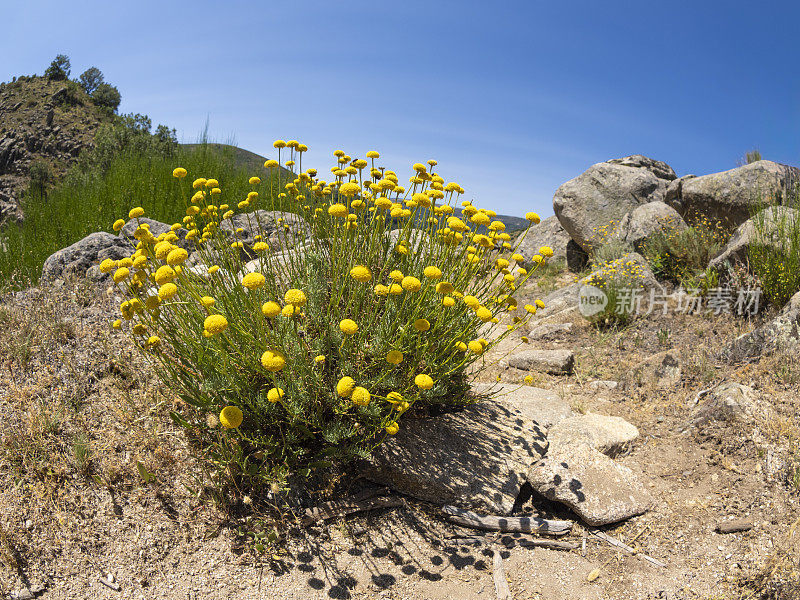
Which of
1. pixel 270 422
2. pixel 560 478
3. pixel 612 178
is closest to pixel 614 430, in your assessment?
pixel 560 478

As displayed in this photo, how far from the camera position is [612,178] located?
32.4 feet

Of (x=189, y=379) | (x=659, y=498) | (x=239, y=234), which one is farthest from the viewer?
(x=239, y=234)

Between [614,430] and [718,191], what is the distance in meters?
6.45

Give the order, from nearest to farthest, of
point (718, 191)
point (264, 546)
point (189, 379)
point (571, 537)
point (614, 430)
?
point (264, 546)
point (189, 379)
point (571, 537)
point (614, 430)
point (718, 191)

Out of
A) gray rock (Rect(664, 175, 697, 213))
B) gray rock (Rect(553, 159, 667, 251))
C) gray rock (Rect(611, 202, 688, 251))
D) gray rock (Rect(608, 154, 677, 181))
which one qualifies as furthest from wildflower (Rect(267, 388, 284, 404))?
gray rock (Rect(608, 154, 677, 181))

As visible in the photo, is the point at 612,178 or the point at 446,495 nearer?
the point at 446,495

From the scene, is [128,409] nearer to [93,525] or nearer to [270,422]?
[93,525]

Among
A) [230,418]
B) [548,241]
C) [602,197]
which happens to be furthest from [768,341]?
[548,241]

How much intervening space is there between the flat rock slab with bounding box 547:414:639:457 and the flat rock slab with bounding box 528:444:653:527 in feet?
0.58

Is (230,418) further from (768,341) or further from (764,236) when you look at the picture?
(764,236)

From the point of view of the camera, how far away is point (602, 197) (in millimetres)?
9805

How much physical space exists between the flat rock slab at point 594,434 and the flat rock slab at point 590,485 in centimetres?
18

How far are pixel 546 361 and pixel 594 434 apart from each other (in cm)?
166

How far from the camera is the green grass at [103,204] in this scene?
6715 mm
